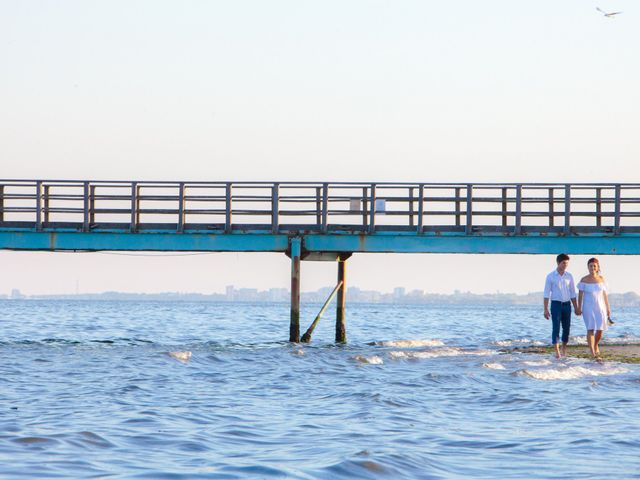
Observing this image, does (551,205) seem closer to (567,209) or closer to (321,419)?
(567,209)

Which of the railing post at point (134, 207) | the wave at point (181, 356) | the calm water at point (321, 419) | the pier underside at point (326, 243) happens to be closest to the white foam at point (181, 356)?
the wave at point (181, 356)

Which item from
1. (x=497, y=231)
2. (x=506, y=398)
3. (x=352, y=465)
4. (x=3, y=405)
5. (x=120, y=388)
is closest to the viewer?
(x=352, y=465)

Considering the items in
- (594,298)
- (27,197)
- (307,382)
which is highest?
(27,197)

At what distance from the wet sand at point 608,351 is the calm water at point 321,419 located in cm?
100

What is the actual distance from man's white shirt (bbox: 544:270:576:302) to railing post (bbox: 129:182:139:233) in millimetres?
9815

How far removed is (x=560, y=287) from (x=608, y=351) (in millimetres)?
3540

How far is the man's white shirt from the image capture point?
51.1ft

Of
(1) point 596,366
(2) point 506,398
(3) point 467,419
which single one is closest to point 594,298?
(1) point 596,366

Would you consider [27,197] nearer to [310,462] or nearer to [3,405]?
[3,405]

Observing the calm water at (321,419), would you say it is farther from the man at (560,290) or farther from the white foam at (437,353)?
the white foam at (437,353)

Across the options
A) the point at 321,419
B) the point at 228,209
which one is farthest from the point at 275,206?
the point at 321,419

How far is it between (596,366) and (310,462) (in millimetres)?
8520

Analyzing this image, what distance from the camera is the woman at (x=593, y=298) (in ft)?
50.3

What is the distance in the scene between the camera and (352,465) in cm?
775
